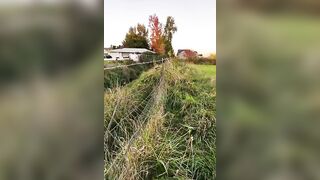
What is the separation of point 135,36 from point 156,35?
0.09m

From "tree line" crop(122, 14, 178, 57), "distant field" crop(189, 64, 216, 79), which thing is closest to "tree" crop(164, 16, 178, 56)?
"tree line" crop(122, 14, 178, 57)

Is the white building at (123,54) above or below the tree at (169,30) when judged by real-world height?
below

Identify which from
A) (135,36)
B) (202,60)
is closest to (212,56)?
(202,60)

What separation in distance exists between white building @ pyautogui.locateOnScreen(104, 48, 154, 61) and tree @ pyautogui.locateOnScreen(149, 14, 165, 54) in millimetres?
39

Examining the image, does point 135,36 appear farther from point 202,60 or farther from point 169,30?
point 202,60

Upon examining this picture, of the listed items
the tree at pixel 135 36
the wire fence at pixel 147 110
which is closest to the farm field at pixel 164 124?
the wire fence at pixel 147 110

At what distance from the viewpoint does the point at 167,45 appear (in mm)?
1536

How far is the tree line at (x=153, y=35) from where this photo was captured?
1516 mm

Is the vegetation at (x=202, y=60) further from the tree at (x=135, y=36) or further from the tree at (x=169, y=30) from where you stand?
the tree at (x=135, y=36)
